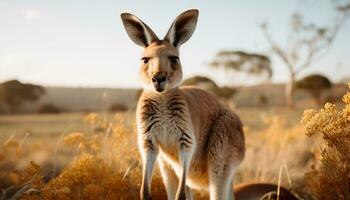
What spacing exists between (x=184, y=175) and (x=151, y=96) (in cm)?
79

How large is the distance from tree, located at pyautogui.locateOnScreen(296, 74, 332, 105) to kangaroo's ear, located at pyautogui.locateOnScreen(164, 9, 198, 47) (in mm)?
35337

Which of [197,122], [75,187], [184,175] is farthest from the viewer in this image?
[75,187]

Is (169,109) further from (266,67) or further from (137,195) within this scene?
(266,67)

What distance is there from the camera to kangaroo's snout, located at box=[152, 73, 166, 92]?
3.99 metres

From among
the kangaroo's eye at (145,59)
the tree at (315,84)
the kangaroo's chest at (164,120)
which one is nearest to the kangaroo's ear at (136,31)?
the kangaroo's eye at (145,59)

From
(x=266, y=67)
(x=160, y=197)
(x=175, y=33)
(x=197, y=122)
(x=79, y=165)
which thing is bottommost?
(x=160, y=197)

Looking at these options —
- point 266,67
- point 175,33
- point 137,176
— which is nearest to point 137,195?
point 137,176

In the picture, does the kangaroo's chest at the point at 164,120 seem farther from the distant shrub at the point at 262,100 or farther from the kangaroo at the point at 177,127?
the distant shrub at the point at 262,100

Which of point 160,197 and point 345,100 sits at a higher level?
point 345,100

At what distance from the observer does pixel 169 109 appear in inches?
169

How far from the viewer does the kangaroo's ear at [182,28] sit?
174 inches

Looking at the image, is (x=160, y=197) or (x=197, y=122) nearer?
(x=197, y=122)

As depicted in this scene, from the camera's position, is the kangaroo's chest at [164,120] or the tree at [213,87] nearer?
the kangaroo's chest at [164,120]

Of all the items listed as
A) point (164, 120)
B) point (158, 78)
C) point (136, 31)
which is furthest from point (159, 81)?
point (136, 31)
